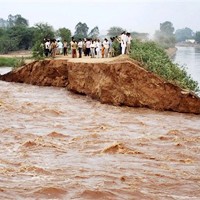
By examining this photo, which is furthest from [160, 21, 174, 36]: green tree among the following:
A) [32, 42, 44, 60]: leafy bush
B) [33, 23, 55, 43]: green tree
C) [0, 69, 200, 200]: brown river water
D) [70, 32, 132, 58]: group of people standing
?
[0, 69, 200, 200]: brown river water

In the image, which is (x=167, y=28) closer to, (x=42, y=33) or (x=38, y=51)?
(x=42, y=33)

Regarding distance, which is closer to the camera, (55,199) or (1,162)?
(55,199)

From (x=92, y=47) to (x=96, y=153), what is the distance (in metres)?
13.8

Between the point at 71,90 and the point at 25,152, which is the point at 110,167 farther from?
the point at 71,90

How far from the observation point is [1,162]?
8617mm

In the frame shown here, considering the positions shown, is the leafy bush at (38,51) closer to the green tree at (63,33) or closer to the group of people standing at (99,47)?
the group of people standing at (99,47)

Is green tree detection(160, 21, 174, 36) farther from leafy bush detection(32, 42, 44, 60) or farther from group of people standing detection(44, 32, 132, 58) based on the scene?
group of people standing detection(44, 32, 132, 58)

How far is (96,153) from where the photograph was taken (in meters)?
9.80

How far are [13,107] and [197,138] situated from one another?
7.09 m

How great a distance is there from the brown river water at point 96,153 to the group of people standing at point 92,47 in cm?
434

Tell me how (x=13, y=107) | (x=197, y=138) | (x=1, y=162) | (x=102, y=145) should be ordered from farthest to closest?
(x=13, y=107)
(x=197, y=138)
(x=102, y=145)
(x=1, y=162)

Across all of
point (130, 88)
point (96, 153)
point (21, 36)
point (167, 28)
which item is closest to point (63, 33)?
point (21, 36)

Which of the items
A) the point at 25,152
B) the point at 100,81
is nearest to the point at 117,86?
the point at 100,81

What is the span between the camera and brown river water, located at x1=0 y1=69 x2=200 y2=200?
288 inches
